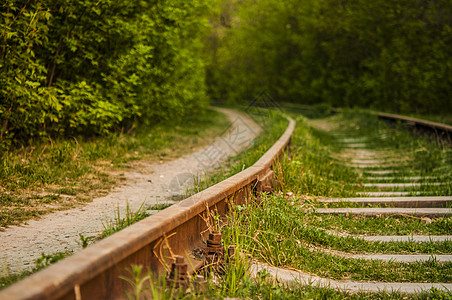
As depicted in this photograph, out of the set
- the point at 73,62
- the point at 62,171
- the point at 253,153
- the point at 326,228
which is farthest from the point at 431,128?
the point at 62,171

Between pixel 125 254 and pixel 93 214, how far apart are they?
2.93 m

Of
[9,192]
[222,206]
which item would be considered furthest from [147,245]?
[9,192]

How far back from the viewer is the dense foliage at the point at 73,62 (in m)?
6.49

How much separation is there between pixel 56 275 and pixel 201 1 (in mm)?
13853

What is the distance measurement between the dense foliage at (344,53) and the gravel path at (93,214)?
13.3m

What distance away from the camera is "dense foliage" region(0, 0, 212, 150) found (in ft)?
21.3

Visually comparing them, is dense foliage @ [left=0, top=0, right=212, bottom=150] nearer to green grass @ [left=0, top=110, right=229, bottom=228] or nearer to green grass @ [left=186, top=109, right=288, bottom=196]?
green grass @ [left=0, top=110, right=229, bottom=228]

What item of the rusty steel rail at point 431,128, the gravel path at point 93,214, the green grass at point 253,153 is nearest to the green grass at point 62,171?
the gravel path at point 93,214

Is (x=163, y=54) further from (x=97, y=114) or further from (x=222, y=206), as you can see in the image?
(x=222, y=206)

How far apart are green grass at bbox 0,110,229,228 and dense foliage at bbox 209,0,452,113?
44.2ft

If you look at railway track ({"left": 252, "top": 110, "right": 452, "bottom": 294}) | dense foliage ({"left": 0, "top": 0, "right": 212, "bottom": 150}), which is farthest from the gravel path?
railway track ({"left": 252, "top": 110, "right": 452, "bottom": 294})

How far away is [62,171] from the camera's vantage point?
254 inches

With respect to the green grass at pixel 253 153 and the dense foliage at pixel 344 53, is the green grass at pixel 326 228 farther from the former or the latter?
the dense foliage at pixel 344 53

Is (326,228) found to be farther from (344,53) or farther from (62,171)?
(344,53)
